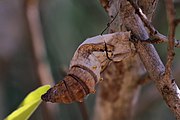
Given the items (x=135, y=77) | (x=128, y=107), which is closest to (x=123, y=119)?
(x=128, y=107)

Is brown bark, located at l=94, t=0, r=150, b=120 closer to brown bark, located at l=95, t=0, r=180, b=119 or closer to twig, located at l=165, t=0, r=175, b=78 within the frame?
brown bark, located at l=95, t=0, r=180, b=119

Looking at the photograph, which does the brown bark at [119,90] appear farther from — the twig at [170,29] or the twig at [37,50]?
the twig at [170,29]

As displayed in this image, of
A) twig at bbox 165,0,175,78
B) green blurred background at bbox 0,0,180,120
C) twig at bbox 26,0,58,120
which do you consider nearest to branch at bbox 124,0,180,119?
twig at bbox 165,0,175,78

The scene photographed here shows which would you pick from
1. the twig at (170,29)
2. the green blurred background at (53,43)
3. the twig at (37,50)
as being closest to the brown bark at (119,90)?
the twig at (37,50)

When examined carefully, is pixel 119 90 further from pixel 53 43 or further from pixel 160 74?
pixel 53 43

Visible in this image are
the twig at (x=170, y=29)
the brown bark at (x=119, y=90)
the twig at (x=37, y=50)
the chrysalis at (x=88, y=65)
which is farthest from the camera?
the twig at (x=37, y=50)

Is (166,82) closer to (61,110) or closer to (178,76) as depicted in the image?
(178,76)

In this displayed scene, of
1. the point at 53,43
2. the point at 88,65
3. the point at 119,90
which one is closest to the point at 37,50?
the point at 119,90
